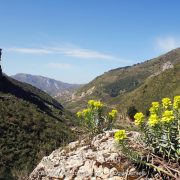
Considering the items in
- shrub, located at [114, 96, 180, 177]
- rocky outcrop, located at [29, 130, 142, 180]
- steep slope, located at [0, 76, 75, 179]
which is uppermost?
shrub, located at [114, 96, 180, 177]

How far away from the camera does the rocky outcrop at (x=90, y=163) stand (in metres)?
9.39

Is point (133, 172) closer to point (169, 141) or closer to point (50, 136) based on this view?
point (169, 141)

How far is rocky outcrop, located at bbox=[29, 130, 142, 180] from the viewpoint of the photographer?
939 centimetres

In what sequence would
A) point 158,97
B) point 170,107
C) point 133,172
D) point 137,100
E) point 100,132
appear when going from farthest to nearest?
1. point 137,100
2. point 158,97
3. point 100,132
4. point 170,107
5. point 133,172

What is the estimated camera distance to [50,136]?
204ft

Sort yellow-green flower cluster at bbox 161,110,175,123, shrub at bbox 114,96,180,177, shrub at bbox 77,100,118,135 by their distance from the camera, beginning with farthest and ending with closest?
shrub at bbox 77,100,118,135 → shrub at bbox 114,96,180,177 → yellow-green flower cluster at bbox 161,110,175,123

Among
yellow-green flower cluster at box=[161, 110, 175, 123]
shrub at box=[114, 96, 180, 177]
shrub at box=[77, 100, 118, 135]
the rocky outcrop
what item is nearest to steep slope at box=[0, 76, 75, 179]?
shrub at box=[77, 100, 118, 135]

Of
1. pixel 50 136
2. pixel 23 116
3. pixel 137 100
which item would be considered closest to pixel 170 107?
pixel 50 136

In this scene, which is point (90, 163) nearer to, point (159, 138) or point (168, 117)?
point (159, 138)

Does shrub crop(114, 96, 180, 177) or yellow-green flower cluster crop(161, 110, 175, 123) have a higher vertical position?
yellow-green flower cluster crop(161, 110, 175, 123)

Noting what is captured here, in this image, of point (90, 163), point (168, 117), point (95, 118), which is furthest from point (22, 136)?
point (168, 117)

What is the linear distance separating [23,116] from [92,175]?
60112 mm

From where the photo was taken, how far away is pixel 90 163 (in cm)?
978

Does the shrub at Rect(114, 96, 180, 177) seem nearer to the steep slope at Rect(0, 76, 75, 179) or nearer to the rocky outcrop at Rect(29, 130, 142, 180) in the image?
the rocky outcrop at Rect(29, 130, 142, 180)
